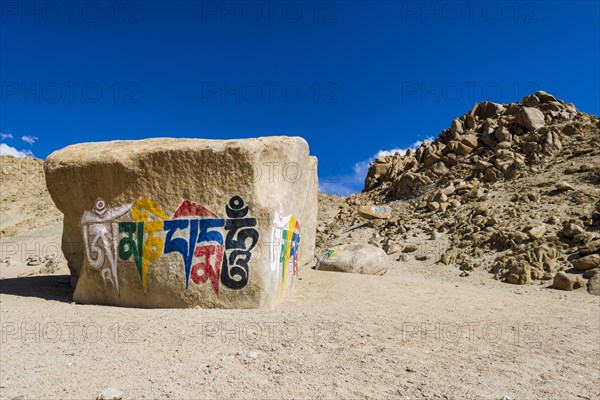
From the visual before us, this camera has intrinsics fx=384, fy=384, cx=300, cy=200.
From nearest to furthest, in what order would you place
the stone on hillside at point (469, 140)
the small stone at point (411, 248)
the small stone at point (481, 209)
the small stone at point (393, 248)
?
the small stone at point (411, 248), the small stone at point (393, 248), the small stone at point (481, 209), the stone on hillside at point (469, 140)

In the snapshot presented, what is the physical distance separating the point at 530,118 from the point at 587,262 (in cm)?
1134

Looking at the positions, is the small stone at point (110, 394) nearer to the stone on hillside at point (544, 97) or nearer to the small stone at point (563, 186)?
the small stone at point (563, 186)

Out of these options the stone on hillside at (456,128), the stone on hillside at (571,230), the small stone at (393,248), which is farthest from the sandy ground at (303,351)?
the stone on hillside at (456,128)

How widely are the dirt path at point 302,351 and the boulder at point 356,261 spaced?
2.99 meters

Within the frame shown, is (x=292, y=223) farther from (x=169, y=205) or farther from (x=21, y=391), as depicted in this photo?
(x=21, y=391)

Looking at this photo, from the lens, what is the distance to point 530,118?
18.0 meters

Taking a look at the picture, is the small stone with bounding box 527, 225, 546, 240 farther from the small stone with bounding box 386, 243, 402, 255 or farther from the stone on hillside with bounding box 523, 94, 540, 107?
the stone on hillside with bounding box 523, 94, 540, 107

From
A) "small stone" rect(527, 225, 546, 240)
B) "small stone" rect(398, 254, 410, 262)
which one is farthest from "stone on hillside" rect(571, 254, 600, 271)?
"small stone" rect(398, 254, 410, 262)

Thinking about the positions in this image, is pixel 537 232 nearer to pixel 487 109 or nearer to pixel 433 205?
pixel 433 205

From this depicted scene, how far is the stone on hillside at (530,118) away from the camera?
1786 centimetres

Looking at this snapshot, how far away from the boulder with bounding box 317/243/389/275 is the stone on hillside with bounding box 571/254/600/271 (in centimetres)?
440

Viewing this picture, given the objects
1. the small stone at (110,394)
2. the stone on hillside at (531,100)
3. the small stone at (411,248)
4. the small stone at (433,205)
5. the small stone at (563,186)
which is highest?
the stone on hillside at (531,100)

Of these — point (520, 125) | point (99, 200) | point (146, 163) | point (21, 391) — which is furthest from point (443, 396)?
point (520, 125)

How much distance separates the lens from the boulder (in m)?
9.13
